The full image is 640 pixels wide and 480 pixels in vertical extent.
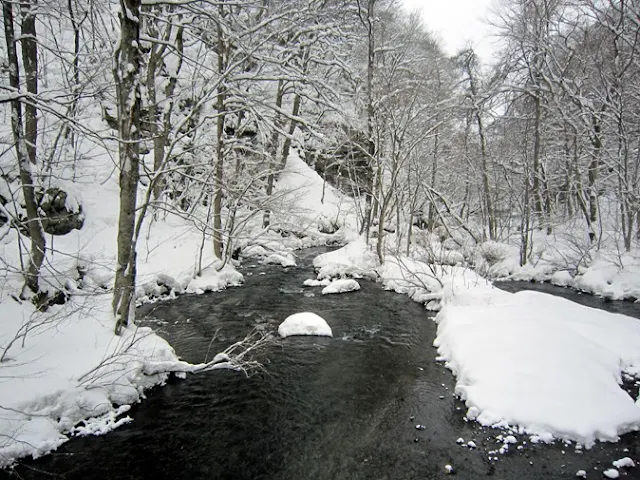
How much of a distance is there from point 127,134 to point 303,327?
545cm

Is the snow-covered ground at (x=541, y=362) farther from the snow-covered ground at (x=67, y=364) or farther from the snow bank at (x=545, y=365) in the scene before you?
the snow-covered ground at (x=67, y=364)

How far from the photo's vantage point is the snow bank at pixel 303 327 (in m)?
9.05

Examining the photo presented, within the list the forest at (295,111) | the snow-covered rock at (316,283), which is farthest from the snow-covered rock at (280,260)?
the snow-covered rock at (316,283)

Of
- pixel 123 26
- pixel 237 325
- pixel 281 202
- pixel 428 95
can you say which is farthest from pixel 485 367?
pixel 428 95

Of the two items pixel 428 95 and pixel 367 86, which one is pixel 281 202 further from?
pixel 428 95

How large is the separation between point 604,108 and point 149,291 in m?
19.4

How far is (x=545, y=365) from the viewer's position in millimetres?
6383

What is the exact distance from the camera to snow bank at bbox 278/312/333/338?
905cm

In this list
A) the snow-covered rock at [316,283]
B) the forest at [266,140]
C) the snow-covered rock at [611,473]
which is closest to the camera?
the snow-covered rock at [611,473]

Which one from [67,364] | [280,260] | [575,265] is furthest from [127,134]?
[575,265]

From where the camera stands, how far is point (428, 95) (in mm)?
19562

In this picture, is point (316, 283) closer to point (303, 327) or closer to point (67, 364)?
point (303, 327)

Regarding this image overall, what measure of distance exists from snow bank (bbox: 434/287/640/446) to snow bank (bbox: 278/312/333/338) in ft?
8.57

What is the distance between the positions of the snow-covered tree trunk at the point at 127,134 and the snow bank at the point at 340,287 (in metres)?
6.84
